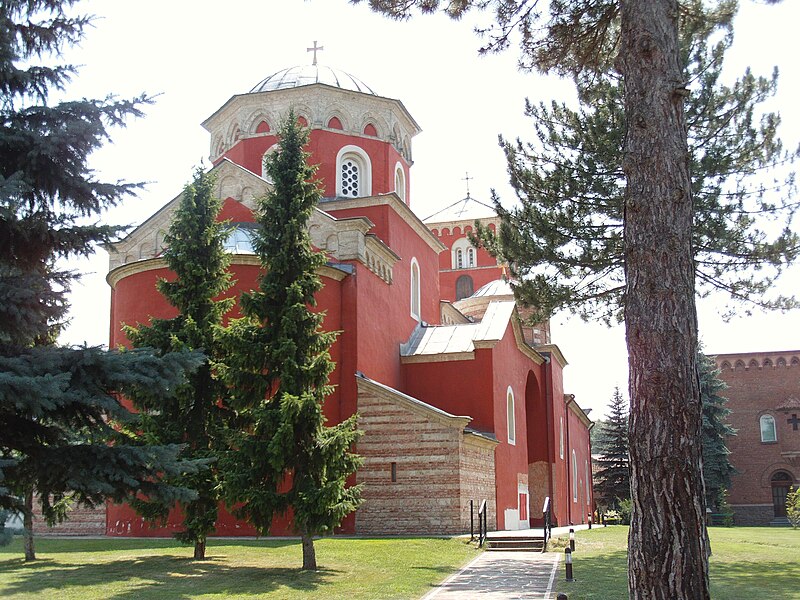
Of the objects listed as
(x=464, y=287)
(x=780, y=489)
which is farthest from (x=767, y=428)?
(x=464, y=287)

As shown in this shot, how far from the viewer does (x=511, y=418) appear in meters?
24.2

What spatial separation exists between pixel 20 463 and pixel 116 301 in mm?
14690

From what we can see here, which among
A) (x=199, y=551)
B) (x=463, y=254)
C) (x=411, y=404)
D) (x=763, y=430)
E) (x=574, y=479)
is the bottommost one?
(x=199, y=551)

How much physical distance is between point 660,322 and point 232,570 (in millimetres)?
8047

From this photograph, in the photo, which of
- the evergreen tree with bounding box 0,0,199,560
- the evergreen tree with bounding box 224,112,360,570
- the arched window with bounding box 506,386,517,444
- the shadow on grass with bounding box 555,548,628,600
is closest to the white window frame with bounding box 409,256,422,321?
the arched window with bounding box 506,386,517,444

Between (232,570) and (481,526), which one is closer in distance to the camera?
(232,570)

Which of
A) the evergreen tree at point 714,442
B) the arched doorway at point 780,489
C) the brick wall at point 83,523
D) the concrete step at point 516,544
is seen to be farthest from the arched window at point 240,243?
the arched doorway at point 780,489

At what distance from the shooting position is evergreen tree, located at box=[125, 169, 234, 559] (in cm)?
1314

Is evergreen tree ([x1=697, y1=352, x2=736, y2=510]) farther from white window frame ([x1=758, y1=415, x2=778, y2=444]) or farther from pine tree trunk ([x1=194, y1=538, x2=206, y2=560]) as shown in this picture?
pine tree trunk ([x1=194, y1=538, x2=206, y2=560])

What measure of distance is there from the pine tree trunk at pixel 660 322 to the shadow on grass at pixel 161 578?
210 inches

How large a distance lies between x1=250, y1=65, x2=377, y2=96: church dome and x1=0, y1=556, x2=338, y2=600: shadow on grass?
14.9 m

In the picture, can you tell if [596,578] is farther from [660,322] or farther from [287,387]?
[660,322]

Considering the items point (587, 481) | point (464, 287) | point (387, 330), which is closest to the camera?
point (387, 330)

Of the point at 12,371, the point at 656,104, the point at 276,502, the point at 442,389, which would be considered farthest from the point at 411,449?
the point at 12,371
